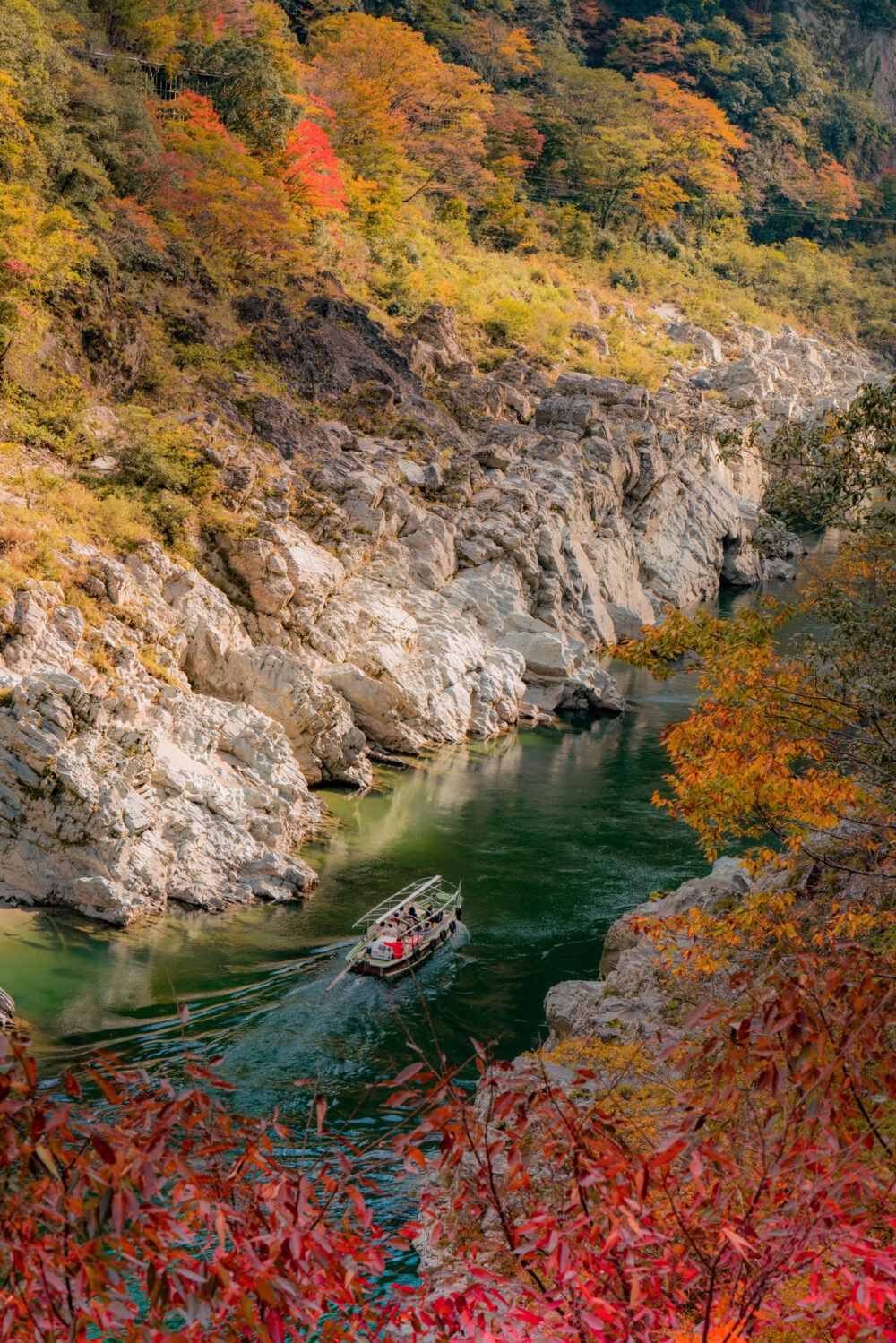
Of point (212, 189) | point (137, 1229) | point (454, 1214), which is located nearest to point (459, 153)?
point (212, 189)

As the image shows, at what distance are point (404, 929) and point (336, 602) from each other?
50.2ft

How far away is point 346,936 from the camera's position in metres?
18.6

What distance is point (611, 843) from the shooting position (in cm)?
2480

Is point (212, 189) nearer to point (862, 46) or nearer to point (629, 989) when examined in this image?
point (629, 989)

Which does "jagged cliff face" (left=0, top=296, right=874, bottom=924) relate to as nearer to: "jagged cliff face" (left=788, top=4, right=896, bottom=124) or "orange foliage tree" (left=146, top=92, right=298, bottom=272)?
"orange foliage tree" (left=146, top=92, right=298, bottom=272)

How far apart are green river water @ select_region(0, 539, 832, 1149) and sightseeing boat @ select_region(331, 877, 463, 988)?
1.07 ft

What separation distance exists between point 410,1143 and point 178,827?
16.6 m

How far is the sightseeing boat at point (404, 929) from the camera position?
16969mm

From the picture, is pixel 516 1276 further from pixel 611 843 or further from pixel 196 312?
pixel 196 312

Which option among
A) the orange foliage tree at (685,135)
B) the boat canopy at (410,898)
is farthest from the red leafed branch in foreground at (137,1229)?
the orange foliage tree at (685,135)

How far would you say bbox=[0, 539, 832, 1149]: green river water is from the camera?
14.8 metres

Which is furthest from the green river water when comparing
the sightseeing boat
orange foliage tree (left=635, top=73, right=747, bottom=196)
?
orange foliage tree (left=635, top=73, right=747, bottom=196)

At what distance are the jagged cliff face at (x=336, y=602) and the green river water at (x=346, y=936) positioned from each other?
1.12 metres

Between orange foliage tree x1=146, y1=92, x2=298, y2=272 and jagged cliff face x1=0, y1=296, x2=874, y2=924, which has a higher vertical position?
orange foliage tree x1=146, y1=92, x2=298, y2=272
